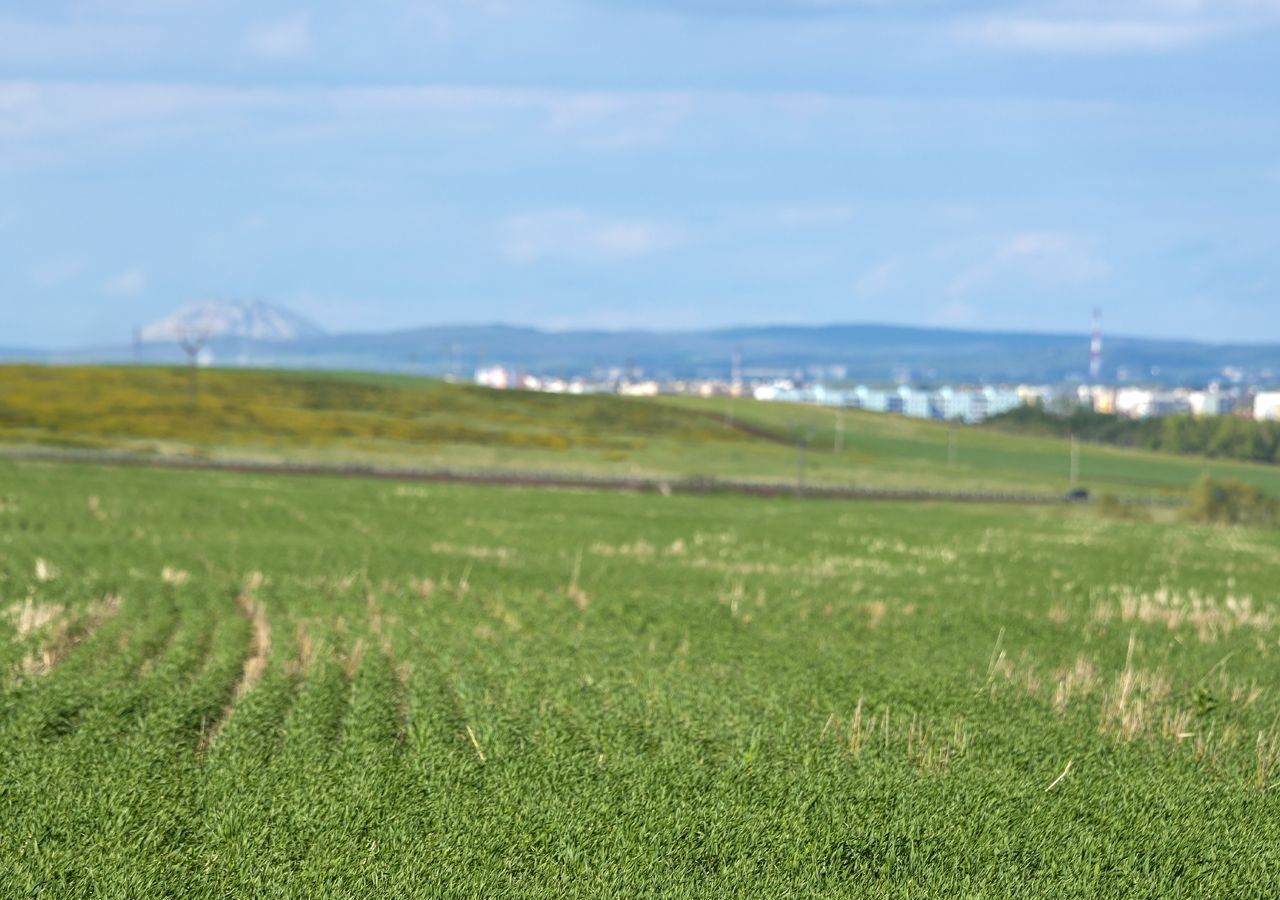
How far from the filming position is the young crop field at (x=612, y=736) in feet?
34.4

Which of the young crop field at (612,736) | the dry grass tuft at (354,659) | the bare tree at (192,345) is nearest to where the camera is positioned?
the young crop field at (612,736)

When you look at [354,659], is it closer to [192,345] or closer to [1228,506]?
[1228,506]

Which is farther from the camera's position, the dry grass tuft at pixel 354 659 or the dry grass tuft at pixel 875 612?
the dry grass tuft at pixel 875 612

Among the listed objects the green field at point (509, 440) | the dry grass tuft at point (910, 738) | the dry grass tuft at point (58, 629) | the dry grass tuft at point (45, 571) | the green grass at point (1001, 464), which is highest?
the dry grass tuft at point (910, 738)

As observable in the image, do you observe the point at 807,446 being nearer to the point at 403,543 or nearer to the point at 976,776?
the point at 403,543

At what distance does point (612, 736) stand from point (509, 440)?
12998 cm

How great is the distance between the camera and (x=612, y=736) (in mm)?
14141

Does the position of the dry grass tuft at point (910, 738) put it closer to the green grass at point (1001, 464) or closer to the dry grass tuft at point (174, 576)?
the dry grass tuft at point (174, 576)

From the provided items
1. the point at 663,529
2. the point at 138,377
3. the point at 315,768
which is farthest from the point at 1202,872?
the point at 138,377

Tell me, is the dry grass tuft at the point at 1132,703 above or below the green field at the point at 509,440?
above

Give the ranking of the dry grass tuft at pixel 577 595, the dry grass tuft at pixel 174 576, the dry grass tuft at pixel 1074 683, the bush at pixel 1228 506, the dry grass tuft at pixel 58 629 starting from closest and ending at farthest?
the dry grass tuft at pixel 1074 683 < the dry grass tuft at pixel 58 629 < the dry grass tuft at pixel 577 595 < the dry grass tuft at pixel 174 576 < the bush at pixel 1228 506

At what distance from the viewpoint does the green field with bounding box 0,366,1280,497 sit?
118438 mm

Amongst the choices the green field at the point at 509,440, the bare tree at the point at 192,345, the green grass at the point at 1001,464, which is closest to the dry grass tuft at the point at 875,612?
the green field at the point at 509,440

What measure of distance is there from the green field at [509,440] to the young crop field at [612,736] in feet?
259
